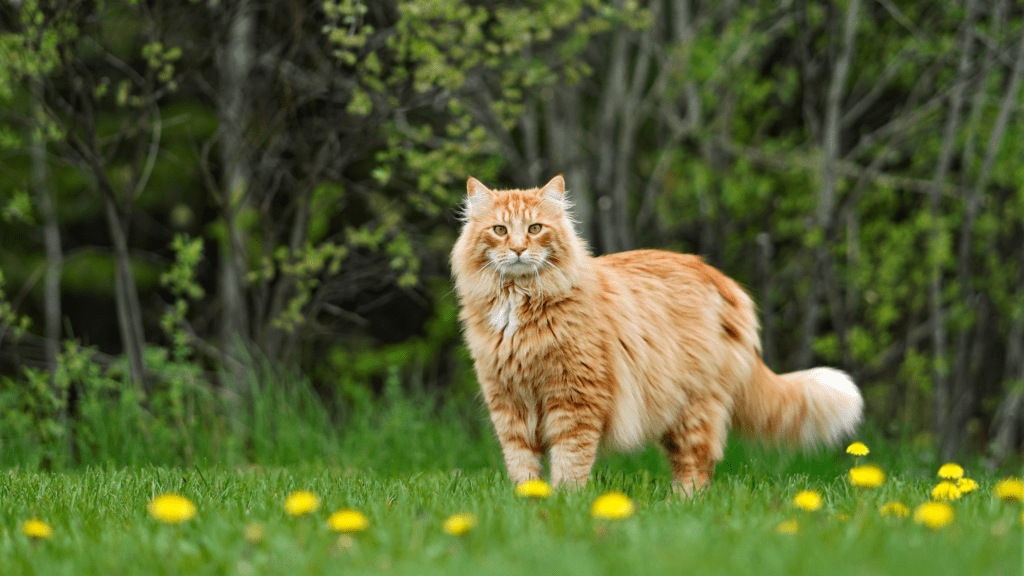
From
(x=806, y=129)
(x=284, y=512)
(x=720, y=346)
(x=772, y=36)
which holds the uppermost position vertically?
(x=772, y=36)

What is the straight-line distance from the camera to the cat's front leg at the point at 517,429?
11.5ft

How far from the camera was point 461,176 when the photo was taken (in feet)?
18.8

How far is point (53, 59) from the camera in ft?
14.8

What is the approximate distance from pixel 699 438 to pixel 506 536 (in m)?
1.86

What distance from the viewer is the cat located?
3.42 m

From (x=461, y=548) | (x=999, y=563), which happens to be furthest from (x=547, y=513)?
(x=999, y=563)

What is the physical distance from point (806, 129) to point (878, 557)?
648 centimetres

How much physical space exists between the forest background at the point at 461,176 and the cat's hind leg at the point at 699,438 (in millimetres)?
1319

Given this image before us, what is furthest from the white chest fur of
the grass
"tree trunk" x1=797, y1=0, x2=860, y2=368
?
"tree trunk" x1=797, y1=0, x2=860, y2=368

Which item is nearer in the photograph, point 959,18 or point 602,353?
point 602,353

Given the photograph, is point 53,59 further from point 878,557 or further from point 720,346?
point 878,557

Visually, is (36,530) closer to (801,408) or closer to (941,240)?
(801,408)

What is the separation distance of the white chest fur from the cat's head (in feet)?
0.27

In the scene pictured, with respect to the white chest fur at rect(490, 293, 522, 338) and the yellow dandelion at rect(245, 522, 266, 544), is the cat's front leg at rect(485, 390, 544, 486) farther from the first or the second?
the yellow dandelion at rect(245, 522, 266, 544)
